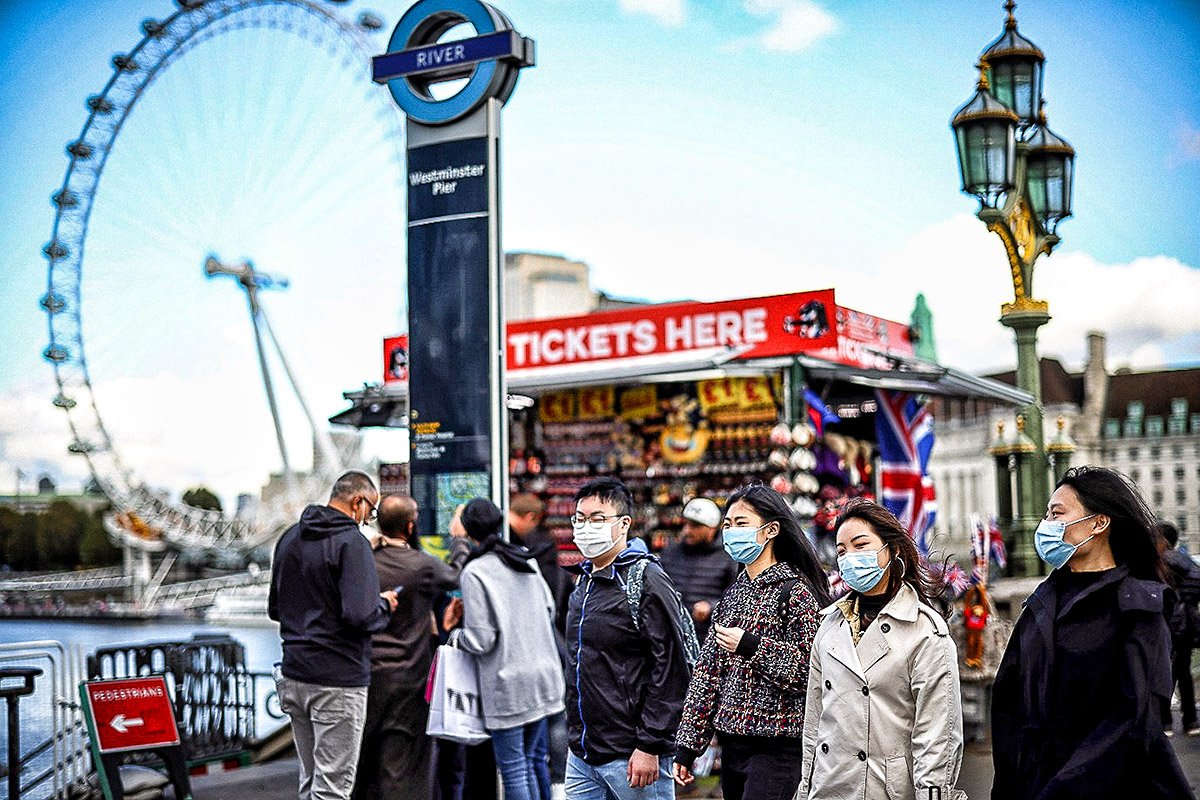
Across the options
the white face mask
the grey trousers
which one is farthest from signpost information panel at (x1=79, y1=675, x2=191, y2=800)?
the white face mask

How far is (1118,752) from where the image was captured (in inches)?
131

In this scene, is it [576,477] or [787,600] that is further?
[576,477]

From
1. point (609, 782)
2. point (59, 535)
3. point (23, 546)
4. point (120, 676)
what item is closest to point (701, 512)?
point (609, 782)

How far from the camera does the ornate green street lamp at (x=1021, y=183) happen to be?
9.84 metres

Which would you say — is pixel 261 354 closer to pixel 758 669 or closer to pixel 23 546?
pixel 758 669

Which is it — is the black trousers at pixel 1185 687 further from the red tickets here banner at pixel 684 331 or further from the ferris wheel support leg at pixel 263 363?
the ferris wheel support leg at pixel 263 363

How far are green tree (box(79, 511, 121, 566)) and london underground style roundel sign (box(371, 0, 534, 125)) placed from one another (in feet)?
277

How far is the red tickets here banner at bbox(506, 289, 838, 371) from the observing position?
11.8 meters

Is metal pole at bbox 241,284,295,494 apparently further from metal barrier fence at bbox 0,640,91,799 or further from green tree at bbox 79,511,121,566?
green tree at bbox 79,511,121,566

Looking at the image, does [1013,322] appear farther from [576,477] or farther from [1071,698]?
[1071,698]

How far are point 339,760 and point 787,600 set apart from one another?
244 centimetres

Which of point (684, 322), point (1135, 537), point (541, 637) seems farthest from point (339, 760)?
point (684, 322)

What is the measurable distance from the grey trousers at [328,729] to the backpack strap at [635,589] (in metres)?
1.62

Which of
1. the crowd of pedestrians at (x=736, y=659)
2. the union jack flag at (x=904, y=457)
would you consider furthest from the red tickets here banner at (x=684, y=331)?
the crowd of pedestrians at (x=736, y=659)
